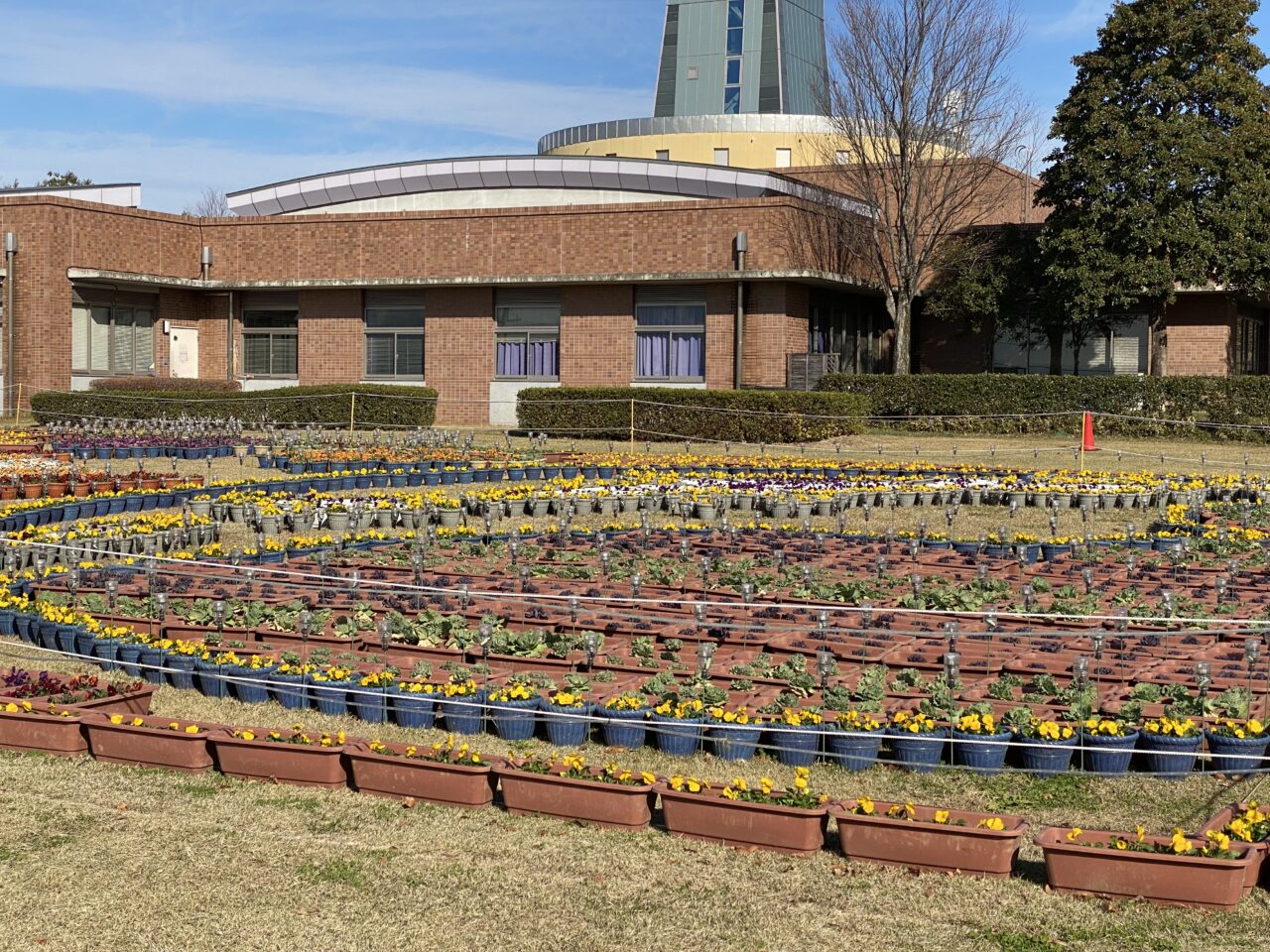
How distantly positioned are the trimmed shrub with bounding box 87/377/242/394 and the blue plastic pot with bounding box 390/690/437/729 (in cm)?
2787

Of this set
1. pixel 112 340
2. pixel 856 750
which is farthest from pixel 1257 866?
pixel 112 340

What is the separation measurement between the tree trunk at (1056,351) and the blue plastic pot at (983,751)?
3159cm

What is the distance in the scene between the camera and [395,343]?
4028 centimetres

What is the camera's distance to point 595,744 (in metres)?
9.88

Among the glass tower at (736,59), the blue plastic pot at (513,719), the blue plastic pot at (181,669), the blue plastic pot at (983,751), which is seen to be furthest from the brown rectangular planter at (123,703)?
the glass tower at (736,59)

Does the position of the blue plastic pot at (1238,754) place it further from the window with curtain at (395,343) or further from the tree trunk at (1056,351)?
the window with curtain at (395,343)

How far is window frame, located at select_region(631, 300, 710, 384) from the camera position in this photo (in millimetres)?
37188

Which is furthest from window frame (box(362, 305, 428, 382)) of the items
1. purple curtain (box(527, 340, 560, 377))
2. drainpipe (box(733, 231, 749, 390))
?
drainpipe (box(733, 231, 749, 390))

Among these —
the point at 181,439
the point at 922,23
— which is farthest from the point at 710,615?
the point at 922,23

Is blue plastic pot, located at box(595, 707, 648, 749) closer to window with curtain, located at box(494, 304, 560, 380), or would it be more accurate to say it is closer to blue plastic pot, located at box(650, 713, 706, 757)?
blue plastic pot, located at box(650, 713, 706, 757)

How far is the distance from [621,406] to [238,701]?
896 inches

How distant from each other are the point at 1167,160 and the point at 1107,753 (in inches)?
1130

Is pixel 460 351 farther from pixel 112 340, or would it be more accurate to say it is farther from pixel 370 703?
pixel 370 703

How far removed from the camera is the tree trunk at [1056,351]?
3947 cm
